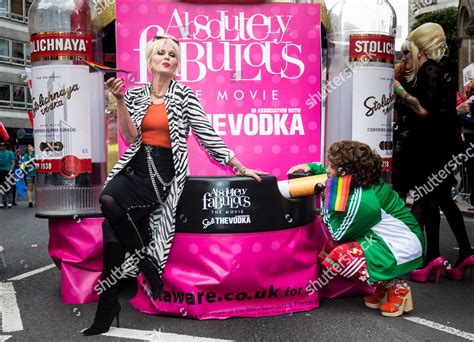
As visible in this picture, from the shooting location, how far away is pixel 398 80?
4.82 metres

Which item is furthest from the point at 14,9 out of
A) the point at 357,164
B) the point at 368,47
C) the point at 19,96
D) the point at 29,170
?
the point at 357,164

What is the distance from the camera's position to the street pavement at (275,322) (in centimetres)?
320

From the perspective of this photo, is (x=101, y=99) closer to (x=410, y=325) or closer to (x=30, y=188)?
(x=410, y=325)

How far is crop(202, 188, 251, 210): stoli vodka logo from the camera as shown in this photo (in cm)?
341

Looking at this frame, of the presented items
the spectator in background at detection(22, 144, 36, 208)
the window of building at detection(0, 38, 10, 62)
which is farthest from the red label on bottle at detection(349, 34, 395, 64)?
the window of building at detection(0, 38, 10, 62)

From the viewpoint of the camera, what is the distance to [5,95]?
106 ft

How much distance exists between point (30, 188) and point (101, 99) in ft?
34.1

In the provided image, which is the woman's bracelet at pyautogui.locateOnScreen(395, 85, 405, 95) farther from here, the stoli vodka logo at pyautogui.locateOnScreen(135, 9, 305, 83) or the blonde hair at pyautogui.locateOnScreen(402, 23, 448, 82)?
the stoli vodka logo at pyautogui.locateOnScreen(135, 9, 305, 83)

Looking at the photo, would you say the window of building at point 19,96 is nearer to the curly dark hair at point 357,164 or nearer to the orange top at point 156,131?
the orange top at point 156,131

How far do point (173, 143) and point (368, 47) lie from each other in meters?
1.54

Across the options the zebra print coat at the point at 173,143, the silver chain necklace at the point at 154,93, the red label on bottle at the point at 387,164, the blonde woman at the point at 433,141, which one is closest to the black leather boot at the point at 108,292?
the zebra print coat at the point at 173,143

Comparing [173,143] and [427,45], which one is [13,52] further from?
[173,143]

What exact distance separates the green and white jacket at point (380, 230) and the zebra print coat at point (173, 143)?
2.58 feet

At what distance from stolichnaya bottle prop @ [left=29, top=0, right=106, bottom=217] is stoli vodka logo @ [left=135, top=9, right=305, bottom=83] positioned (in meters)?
0.42
